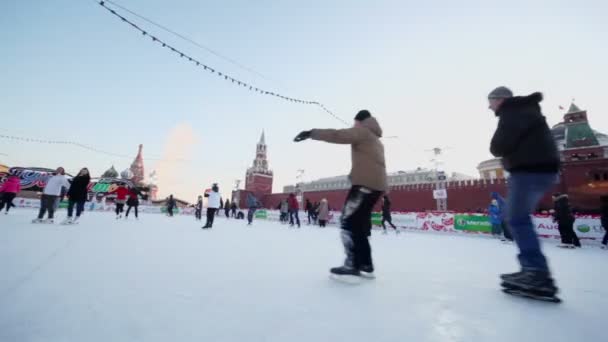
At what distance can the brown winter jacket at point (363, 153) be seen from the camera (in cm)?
225

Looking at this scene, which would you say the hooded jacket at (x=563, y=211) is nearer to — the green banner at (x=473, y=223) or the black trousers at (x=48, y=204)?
the green banner at (x=473, y=223)

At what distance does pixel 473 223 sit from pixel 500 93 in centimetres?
1148

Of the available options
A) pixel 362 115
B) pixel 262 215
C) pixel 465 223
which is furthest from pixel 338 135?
pixel 262 215

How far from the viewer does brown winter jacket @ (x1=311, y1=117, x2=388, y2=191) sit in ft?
7.38

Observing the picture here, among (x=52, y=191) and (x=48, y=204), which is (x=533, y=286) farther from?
(x=48, y=204)

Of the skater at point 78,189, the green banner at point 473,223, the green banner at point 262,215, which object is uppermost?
the skater at point 78,189

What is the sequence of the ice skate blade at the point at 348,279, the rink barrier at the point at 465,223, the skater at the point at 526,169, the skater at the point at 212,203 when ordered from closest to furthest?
the skater at the point at 526,169 → the ice skate blade at the point at 348,279 → the skater at the point at 212,203 → the rink barrier at the point at 465,223

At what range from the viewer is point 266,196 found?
113ft

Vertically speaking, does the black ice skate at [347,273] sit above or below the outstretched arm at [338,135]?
below

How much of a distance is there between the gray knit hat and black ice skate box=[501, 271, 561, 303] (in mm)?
1298

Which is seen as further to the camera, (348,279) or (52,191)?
(52,191)

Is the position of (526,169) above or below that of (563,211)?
above

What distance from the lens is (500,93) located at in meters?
2.08

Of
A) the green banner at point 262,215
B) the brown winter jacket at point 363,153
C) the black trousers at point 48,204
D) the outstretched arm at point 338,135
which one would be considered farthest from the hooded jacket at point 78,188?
the green banner at point 262,215
